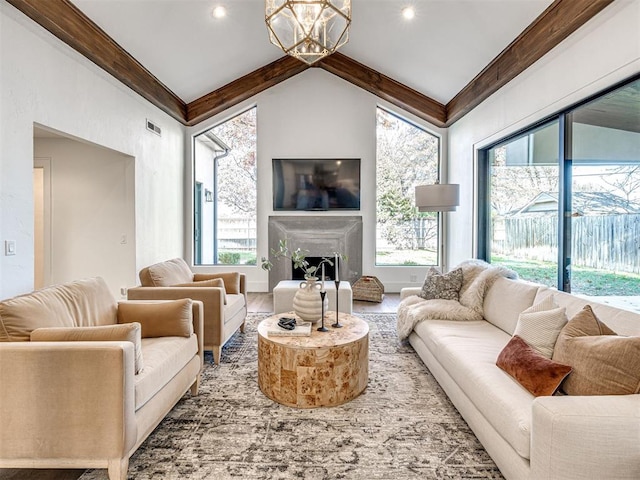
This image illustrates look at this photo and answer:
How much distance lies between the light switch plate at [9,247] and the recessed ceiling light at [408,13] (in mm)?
4464

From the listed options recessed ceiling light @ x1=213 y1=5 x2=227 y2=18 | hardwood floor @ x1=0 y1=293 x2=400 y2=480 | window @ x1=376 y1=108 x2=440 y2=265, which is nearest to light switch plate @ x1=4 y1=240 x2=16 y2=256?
hardwood floor @ x1=0 y1=293 x2=400 y2=480

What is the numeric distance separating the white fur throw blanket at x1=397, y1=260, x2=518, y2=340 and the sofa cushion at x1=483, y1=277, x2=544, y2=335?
7 cm

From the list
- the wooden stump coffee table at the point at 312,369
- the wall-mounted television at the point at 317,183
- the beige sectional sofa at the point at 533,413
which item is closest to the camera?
the beige sectional sofa at the point at 533,413

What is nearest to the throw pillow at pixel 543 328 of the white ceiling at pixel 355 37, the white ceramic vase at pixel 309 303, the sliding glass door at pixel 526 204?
the white ceramic vase at pixel 309 303

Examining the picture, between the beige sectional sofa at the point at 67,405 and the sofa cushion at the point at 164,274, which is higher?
the sofa cushion at the point at 164,274

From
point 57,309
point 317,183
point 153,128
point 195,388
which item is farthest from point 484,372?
point 153,128

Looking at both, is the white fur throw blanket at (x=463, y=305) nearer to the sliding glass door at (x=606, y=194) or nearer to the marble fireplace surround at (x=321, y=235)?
the sliding glass door at (x=606, y=194)

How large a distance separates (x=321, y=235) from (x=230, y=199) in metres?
1.79

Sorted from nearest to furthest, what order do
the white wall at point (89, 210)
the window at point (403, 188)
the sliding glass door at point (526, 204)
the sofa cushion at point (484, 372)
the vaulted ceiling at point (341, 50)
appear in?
the sofa cushion at point (484, 372) < the vaulted ceiling at point (341, 50) < the sliding glass door at point (526, 204) < the white wall at point (89, 210) < the window at point (403, 188)

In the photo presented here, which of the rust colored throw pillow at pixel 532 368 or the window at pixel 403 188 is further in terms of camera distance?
the window at pixel 403 188

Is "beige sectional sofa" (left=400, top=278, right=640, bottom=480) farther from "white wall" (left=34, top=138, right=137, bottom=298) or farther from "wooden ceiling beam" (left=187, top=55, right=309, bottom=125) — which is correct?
"wooden ceiling beam" (left=187, top=55, right=309, bottom=125)

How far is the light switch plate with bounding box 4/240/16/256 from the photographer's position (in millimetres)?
2705

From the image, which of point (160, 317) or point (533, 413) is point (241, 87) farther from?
point (533, 413)

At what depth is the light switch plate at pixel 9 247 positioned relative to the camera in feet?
8.87
